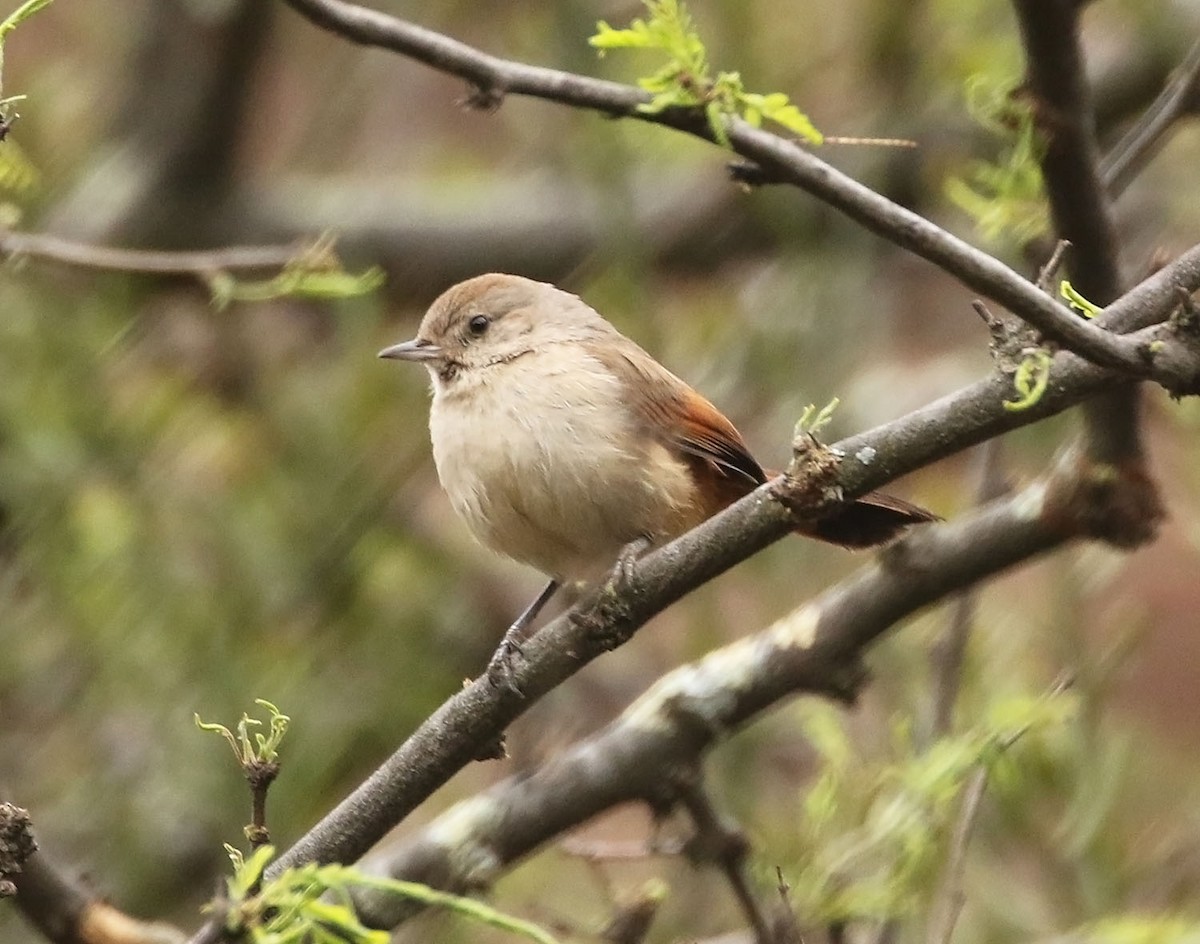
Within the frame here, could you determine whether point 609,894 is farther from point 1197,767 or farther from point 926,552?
point 1197,767

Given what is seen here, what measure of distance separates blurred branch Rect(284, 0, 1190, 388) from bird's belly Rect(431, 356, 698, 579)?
90cm

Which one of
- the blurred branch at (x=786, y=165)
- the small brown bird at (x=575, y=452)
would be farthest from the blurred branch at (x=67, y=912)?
the blurred branch at (x=786, y=165)

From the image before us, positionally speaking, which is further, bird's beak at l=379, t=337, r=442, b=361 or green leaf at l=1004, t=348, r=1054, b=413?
bird's beak at l=379, t=337, r=442, b=361

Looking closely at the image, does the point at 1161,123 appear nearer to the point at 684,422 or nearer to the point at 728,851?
the point at 684,422

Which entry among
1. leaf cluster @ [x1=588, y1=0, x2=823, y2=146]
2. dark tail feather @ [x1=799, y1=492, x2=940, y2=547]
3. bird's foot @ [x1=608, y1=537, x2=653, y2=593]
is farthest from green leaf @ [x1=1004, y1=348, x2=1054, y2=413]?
dark tail feather @ [x1=799, y1=492, x2=940, y2=547]

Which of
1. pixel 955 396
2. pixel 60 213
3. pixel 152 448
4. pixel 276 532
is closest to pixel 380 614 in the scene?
pixel 276 532

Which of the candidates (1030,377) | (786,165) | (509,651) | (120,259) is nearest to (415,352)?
(120,259)

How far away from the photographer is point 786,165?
2.52 metres

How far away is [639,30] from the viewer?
2488 mm

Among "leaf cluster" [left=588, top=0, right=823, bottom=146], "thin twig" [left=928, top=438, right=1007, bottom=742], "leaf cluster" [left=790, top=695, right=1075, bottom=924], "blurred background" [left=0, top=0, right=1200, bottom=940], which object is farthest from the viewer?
"blurred background" [left=0, top=0, right=1200, bottom=940]

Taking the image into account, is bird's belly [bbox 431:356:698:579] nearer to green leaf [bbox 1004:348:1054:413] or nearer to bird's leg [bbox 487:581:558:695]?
bird's leg [bbox 487:581:558:695]

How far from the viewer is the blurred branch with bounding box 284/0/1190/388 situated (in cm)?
212

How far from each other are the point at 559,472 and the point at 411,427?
7.16 feet

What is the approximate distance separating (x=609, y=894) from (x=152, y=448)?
110 inches
